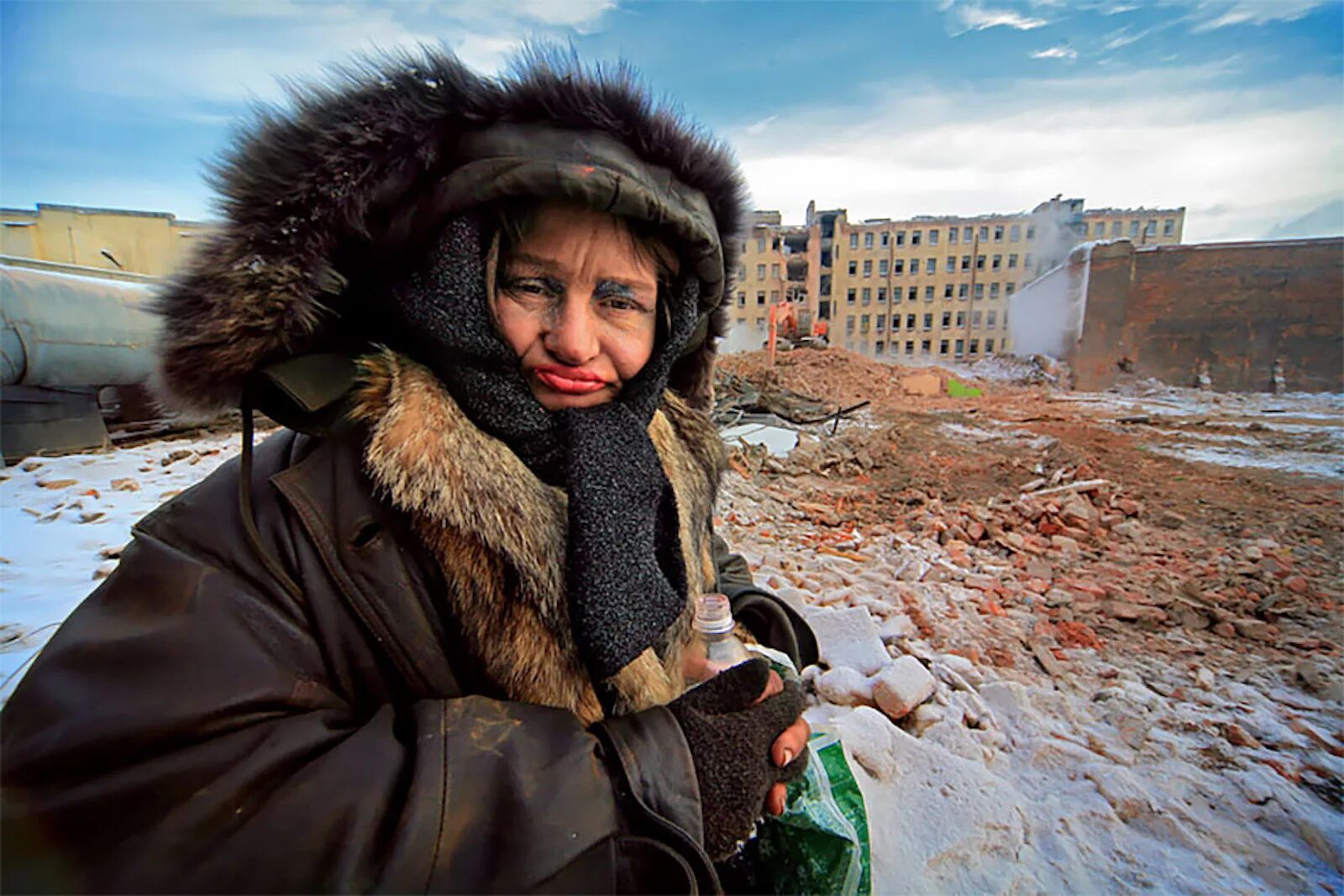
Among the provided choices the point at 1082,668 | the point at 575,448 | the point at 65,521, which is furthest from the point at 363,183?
the point at 65,521

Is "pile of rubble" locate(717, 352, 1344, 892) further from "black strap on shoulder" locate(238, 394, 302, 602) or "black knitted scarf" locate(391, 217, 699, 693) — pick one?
"black strap on shoulder" locate(238, 394, 302, 602)

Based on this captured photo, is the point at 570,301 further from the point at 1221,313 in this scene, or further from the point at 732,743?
the point at 1221,313

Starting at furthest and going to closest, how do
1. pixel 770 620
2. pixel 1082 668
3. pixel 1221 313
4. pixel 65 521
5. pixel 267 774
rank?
1. pixel 1221 313
2. pixel 65 521
3. pixel 1082 668
4. pixel 770 620
5. pixel 267 774

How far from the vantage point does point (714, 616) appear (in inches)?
52.2

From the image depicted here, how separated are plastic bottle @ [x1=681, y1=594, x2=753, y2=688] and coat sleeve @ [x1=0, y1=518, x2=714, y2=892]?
40cm

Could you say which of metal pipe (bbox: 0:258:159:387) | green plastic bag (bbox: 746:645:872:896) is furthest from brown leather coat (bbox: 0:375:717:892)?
metal pipe (bbox: 0:258:159:387)

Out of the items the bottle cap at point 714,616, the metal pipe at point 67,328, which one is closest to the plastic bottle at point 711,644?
the bottle cap at point 714,616

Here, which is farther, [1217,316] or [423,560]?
[1217,316]

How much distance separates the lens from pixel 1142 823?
5.91 feet

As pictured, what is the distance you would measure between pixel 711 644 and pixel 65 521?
15.5 feet

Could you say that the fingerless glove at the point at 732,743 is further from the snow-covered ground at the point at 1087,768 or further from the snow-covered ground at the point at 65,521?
the snow-covered ground at the point at 65,521

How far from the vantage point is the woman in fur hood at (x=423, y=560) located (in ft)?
2.46

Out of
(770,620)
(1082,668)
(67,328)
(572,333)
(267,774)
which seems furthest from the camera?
(67,328)

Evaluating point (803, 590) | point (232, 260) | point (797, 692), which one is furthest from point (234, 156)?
point (803, 590)
